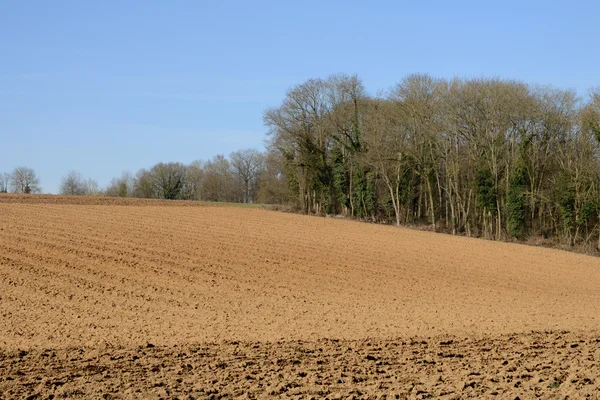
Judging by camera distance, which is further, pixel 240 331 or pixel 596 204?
pixel 596 204

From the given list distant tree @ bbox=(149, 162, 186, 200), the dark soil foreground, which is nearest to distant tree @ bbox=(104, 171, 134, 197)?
distant tree @ bbox=(149, 162, 186, 200)

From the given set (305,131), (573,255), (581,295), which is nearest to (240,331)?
(581,295)

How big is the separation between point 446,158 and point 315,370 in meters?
44.9

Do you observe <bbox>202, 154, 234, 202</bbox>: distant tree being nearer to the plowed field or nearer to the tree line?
the tree line

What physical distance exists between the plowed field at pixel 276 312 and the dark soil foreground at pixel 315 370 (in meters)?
0.04

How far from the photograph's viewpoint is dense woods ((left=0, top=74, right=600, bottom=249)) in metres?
48.8

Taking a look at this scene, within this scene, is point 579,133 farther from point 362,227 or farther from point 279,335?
point 279,335

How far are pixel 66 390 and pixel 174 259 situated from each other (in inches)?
718

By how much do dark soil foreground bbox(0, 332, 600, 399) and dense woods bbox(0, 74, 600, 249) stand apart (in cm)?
3702

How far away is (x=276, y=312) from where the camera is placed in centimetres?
1952

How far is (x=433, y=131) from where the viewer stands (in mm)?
53750

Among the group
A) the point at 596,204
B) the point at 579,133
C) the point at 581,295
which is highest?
the point at 579,133

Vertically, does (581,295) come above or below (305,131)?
below

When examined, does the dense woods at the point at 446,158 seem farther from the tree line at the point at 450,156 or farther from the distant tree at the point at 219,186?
the distant tree at the point at 219,186
